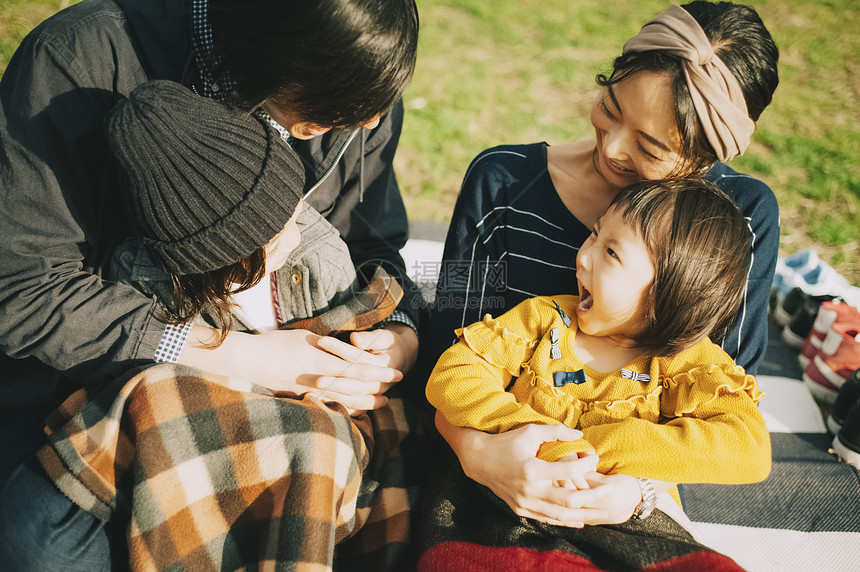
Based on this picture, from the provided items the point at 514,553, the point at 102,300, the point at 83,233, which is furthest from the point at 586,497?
the point at 83,233

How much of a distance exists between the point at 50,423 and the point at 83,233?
495 mm

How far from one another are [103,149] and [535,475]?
54.3 inches

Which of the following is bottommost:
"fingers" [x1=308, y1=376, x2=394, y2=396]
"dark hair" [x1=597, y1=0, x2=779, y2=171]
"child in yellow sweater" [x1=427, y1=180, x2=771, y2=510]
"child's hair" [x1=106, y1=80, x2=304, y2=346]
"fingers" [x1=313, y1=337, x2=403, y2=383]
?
"fingers" [x1=308, y1=376, x2=394, y2=396]

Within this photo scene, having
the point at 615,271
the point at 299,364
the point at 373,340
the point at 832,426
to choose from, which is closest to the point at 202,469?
the point at 299,364

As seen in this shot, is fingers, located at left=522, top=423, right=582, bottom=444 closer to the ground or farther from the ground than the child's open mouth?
closer to the ground

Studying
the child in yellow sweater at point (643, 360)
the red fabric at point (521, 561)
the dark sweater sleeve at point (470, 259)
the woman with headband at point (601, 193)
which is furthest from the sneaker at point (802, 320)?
the red fabric at point (521, 561)

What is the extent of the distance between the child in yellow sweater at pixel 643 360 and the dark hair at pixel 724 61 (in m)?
0.16

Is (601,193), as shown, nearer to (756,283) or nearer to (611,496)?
(756,283)

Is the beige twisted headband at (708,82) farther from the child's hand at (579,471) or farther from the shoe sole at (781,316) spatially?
the shoe sole at (781,316)

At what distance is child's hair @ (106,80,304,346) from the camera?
133cm

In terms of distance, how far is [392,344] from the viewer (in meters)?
2.02

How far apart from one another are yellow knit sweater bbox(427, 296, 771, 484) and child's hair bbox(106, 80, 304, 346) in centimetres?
67

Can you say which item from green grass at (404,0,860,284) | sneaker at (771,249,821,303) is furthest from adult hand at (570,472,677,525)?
green grass at (404,0,860,284)

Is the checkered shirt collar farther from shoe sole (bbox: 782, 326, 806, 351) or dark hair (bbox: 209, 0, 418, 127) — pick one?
shoe sole (bbox: 782, 326, 806, 351)
